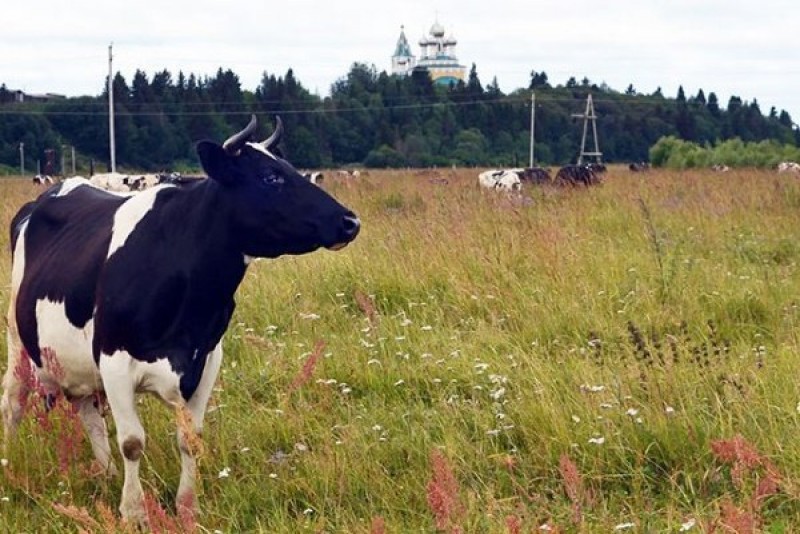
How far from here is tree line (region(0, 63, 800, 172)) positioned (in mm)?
61344

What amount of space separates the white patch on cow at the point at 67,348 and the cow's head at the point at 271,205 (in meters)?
0.69

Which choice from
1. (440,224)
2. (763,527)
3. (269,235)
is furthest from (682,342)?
(440,224)

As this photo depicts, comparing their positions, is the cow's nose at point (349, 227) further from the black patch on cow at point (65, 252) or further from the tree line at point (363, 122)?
the tree line at point (363, 122)

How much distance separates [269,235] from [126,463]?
956 millimetres

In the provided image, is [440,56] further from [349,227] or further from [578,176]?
[349,227]

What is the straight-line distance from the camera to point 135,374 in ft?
12.1

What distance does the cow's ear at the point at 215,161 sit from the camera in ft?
12.2

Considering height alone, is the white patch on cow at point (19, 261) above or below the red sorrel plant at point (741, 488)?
above

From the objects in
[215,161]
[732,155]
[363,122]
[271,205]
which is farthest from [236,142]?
[363,122]

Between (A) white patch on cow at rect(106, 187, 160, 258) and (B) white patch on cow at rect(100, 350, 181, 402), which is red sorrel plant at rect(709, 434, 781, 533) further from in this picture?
(A) white patch on cow at rect(106, 187, 160, 258)

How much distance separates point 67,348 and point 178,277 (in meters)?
0.60

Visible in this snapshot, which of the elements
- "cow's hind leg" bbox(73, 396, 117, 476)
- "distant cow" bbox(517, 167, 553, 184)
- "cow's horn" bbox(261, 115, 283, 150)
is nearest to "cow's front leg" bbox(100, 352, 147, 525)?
"cow's hind leg" bbox(73, 396, 117, 476)

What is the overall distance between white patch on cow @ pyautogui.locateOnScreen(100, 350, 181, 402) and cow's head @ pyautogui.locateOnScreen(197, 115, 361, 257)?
522 mm

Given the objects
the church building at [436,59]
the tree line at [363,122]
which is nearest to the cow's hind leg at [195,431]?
the tree line at [363,122]
